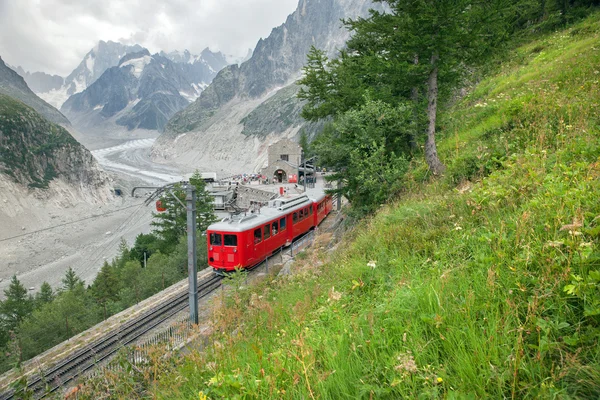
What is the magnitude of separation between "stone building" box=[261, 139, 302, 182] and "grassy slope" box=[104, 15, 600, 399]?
52.7 metres

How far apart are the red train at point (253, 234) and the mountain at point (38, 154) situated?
78235mm

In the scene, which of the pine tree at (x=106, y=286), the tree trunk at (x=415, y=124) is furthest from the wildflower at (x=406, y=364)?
the pine tree at (x=106, y=286)

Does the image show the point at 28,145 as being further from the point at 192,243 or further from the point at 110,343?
the point at 192,243

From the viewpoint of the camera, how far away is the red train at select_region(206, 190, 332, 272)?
15.1 metres

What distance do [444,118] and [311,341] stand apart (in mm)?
14590

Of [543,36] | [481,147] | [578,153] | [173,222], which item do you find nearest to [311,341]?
[578,153]

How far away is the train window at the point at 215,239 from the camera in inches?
602

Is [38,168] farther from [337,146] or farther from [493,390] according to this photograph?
[493,390]

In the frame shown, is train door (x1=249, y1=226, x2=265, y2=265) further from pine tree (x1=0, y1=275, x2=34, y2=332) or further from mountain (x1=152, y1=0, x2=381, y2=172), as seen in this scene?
mountain (x1=152, y1=0, x2=381, y2=172)

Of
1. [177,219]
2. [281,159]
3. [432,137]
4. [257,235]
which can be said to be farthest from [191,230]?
[281,159]

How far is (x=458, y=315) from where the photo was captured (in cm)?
257

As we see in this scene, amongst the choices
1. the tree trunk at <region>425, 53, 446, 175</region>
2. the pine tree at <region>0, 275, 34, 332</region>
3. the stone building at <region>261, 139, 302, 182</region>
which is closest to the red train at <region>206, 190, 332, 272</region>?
the tree trunk at <region>425, 53, 446, 175</region>

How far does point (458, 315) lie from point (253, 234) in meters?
13.5

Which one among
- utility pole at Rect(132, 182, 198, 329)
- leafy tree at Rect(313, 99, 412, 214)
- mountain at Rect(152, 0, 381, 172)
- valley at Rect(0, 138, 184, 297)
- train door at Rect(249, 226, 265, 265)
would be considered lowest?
valley at Rect(0, 138, 184, 297)
